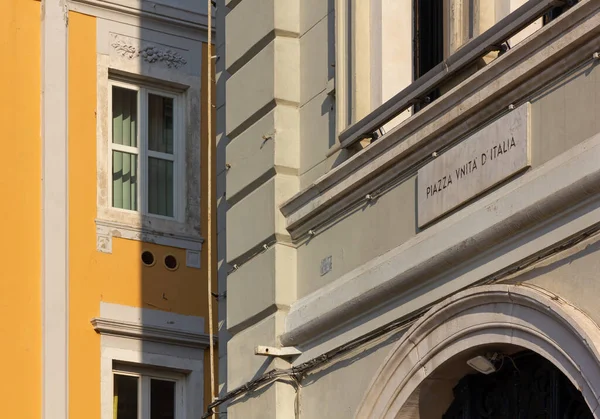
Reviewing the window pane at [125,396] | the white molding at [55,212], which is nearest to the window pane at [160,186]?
the white molding at [55,212]

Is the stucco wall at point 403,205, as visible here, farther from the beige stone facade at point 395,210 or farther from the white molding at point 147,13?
the white molding at point 147,13

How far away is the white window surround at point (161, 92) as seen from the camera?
837 inches

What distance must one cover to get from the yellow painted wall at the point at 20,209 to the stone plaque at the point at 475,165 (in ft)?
29.8

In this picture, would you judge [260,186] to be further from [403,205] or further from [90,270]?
[90,270]

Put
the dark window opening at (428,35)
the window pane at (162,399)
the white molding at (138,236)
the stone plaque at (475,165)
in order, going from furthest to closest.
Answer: the window pane at (162,399)
the white molding at (138,236)
the dark window opening at (428,35)
the stone plaque at (475,165)

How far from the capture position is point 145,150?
72.2 feet

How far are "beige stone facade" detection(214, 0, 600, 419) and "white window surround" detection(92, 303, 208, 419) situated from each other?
565 centimetres

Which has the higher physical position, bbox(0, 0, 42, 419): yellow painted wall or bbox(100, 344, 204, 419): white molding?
bbox(0, 0, 42, 419): yellow painted wall

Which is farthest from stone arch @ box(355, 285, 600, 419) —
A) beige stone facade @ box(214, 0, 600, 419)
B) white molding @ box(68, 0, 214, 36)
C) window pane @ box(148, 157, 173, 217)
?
white molding @ box(68, 0, 214, 36)

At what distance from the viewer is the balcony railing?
10.9m

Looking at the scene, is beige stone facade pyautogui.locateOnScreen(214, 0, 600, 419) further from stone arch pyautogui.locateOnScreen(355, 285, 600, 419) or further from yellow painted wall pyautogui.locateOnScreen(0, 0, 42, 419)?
yellow painted wall pyautogui.locateOnScreen(0, 0, 42, 419)

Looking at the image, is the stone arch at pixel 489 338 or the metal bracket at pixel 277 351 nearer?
the stone arch at pixel 489 338

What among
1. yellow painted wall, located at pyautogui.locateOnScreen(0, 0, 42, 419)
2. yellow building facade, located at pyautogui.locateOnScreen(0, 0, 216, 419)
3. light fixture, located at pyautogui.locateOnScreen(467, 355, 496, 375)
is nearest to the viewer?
light fixture, located at pyautogui.locateOnScreen(467, 355, 496, 375)

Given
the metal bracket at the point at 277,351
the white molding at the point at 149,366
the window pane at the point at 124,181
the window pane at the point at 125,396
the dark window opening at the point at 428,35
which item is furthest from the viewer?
the window pane at the point at 124,181
